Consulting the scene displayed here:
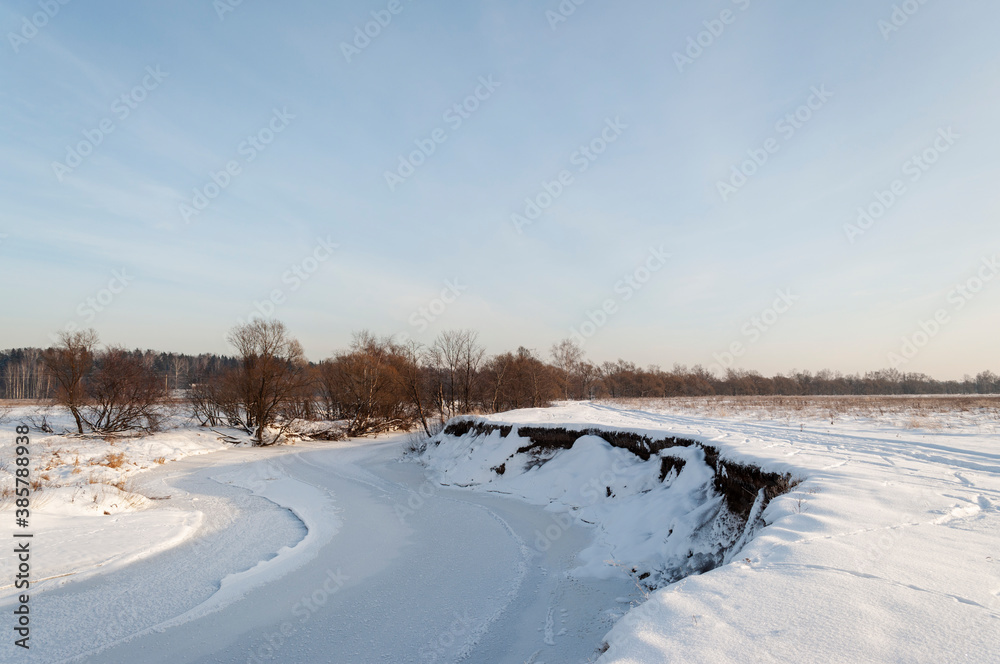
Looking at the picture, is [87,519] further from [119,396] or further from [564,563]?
[119,396]

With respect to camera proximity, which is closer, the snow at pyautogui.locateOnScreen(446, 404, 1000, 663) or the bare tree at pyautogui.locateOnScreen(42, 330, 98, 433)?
the snow at pyautogui.locateOnScreen(446, 404, 1000, 663)

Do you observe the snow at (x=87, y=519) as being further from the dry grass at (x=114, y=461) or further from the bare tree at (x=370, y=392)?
the bare tree at (x=370, y=392)

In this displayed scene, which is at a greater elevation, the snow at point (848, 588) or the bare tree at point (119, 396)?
the bare tree at point (119, 396)

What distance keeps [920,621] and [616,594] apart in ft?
12.6

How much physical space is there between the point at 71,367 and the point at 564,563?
91.0 feet

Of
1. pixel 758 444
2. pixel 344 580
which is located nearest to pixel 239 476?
pixel 344 580

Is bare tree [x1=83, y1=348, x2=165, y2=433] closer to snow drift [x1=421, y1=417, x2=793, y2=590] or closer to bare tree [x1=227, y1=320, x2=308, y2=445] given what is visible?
bare tree [x1=227, y1=320, x2=308, y2=445]

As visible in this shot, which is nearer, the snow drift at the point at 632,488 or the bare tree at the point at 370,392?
the snow drift at the point at 632,488

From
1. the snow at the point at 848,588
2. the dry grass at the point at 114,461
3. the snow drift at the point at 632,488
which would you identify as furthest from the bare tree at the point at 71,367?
the snow at the point at 848,588

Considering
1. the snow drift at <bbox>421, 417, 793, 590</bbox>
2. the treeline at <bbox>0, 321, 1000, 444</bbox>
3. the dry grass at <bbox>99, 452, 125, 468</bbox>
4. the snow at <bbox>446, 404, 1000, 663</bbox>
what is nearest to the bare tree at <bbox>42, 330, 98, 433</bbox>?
the treeline at <bbox>0, 321, 1000, 444</bbox>

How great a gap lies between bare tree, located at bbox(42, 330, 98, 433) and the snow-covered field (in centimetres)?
1317
